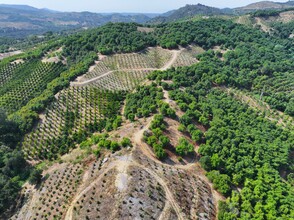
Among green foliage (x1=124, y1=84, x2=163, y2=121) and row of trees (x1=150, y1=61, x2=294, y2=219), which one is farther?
green foliage (x1=124, y1=84, x2=163, y2=121)

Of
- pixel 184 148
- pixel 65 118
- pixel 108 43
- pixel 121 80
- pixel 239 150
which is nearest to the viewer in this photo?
pixel 184 148

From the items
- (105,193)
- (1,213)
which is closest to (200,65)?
(105,193)

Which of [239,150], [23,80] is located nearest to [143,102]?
[239,150]

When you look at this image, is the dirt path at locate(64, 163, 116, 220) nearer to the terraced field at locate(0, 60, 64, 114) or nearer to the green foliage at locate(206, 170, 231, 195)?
the green foliage at locate(206, 170, 231, 195)

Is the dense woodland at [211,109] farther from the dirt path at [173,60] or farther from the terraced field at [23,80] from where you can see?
the dirt path at [173,60]

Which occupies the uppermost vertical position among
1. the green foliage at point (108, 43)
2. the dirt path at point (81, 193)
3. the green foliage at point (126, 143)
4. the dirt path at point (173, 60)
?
the green foliage at point (108, 43)

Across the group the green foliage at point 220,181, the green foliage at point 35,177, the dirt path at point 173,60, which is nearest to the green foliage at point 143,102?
the dirt path at point 173,60

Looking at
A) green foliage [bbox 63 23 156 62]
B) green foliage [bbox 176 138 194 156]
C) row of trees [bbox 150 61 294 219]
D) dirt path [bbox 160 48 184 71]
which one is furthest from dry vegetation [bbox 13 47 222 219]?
Result: green foliage [bbox 63 23 156 62]

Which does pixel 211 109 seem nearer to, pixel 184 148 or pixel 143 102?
pixel 143 102

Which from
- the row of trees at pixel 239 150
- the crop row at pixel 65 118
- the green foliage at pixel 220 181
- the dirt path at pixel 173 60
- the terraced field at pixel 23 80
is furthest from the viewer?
the dirt path at pixel 173 60
